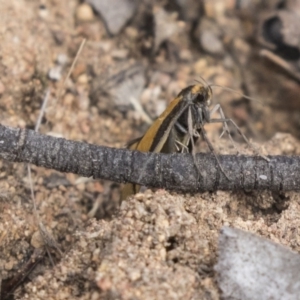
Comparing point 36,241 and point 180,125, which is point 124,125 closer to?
point 180,125

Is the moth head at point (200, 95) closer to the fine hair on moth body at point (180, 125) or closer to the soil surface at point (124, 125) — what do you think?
the fine hair on moth body at point (180, 125)

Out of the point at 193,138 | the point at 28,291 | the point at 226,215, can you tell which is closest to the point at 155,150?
the point at 193,138

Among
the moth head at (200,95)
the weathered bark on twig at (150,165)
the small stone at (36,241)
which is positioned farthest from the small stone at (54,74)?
the small stone at (36,241)

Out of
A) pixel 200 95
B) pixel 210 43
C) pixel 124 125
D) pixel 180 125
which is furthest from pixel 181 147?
pixel 210 43

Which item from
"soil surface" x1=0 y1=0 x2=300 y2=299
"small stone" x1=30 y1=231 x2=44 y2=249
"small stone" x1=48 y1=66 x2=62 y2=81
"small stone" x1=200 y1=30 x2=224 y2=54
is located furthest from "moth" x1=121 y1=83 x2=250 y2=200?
"small stone" x1=200 y1=30 x2=224 y2=54

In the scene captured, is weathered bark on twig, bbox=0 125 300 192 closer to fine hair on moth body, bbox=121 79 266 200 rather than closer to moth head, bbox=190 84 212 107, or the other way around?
fine hair on moth body, bbox=121 79 266 200

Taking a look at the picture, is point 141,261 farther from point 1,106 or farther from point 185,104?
point 1,106

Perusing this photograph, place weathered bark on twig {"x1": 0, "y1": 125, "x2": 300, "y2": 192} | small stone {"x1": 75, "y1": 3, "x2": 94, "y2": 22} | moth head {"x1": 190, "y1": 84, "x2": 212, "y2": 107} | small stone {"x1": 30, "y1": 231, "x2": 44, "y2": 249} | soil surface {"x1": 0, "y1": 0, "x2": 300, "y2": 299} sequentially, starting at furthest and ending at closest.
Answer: small stone {"x1": 75, "y1": 3, "x2": 94, "y2": 22} → moth head {"x1": 190, "y1": 84, "x2": 212, "y2": 107} → small stone {"x1": 30, "y1": 231, "x2": 44, "y2": 249} → weathered bark on twig {"x1": 0, "y1": 125, "x2": 300, "y2": 192} → soil surface {"x1": 0, "y1": 0, "x2": 300, "y2": 299}
